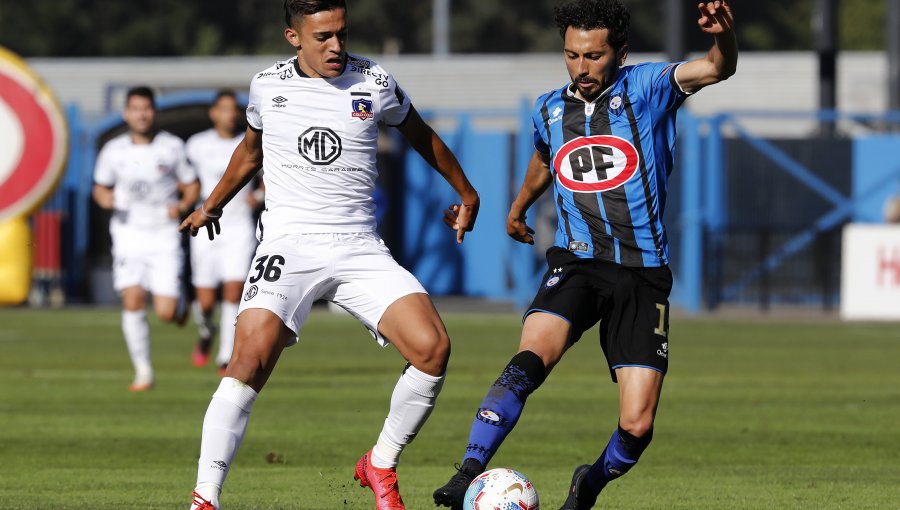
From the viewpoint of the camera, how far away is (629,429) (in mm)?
7445

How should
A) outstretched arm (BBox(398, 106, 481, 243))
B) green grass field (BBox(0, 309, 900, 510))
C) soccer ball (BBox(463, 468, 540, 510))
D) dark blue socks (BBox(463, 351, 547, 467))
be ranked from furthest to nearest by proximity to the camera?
green grass field (BBox(0, 309, 900, 510)) → outstretched arm (BBox(398, 106, 481, 243)) → dark blue socks (BBox(463, 351, 547, 467)) → soccer ball (BBox(463, 468, 540, 510))

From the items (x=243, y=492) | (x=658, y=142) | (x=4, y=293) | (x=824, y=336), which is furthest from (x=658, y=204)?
(x=824, y=336)

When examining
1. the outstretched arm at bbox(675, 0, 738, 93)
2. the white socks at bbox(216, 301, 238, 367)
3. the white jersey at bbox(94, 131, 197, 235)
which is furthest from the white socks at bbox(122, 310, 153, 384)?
the outstretched arm at bbox(675, 0, 738, 93)

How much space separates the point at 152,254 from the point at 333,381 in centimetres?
193

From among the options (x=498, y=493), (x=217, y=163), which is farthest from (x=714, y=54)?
(x=217, y=163)

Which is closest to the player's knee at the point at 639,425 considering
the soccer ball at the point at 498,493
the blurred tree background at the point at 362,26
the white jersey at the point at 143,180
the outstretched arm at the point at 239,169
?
the soccer ball at the point at 498,493

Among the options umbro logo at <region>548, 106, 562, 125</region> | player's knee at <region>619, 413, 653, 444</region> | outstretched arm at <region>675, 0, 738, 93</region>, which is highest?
outstretched arm at <region>675, 0, 738, 93</region>

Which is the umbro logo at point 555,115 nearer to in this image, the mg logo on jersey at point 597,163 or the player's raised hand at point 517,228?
the mg logo on jersey at point 597,163

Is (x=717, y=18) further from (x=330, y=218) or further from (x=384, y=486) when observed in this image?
(x=384, y=486)

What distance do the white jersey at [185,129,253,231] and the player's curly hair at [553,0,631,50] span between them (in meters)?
8.73

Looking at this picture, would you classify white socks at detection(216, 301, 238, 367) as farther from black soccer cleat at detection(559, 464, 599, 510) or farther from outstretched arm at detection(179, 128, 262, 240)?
black soccer cleat at detection(559, 464, 599, 510)

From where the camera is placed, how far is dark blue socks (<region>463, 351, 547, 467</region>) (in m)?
7.20

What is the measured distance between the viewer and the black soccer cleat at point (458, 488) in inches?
276

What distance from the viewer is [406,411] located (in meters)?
7.66
